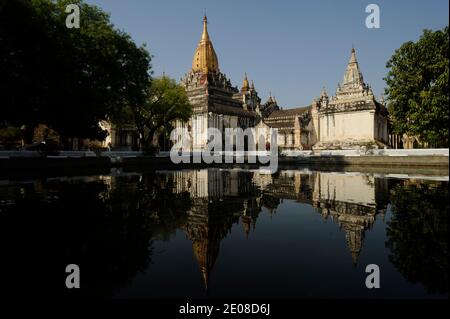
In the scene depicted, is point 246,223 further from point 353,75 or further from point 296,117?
point 353,75

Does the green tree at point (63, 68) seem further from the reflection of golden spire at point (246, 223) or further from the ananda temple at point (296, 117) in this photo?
the ananda temple at point (296, 117)

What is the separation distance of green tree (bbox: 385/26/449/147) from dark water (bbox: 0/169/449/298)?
20.2 metres

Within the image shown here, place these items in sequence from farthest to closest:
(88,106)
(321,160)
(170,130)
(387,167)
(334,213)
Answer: (170,130) → (321,160) → (387,167) → (88,106) → (334,213)

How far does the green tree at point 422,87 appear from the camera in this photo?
2672 centimetres

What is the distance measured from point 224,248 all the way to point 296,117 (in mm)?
53508

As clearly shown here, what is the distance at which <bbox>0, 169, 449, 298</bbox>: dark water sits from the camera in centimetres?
421

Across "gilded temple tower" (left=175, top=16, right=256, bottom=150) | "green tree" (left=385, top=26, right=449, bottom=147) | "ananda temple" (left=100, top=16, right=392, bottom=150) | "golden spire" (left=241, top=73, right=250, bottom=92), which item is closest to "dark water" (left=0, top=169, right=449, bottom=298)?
"green tree" (left=385, top=26, right=449, bottom=147)

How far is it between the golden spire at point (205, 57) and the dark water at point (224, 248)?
64443 mm

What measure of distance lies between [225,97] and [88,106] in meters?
39.6

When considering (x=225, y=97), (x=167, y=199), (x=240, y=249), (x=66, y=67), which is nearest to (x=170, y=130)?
(x=225, y=97)

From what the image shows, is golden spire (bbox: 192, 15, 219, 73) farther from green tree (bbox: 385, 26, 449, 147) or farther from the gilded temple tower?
green tree (bbox: 385, 26, 449, 147)

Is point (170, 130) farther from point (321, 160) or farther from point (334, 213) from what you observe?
point (334, 213)

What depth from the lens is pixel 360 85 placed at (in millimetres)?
53156
